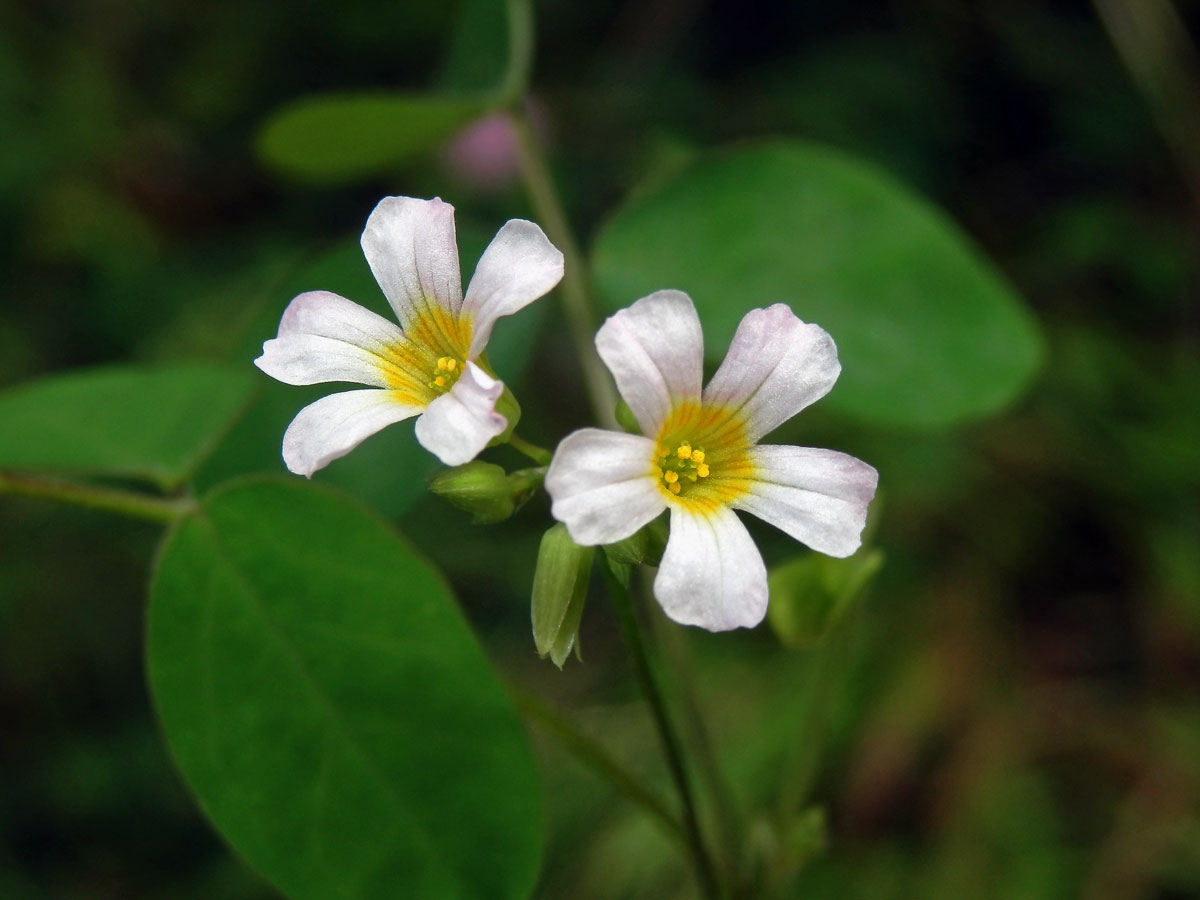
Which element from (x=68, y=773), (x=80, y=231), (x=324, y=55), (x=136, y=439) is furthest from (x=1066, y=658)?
(x=80, y=231)

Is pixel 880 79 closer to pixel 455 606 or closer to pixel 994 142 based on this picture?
pixel 994 142

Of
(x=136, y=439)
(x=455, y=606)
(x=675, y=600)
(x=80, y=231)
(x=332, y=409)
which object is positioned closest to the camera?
(x=675, y=600)

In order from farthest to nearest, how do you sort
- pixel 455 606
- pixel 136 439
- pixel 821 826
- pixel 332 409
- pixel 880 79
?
1. pixel 880 79
2. pixel 136 439
3. pixel 821 826
4. pixel 455 606
5. pixel 332 409

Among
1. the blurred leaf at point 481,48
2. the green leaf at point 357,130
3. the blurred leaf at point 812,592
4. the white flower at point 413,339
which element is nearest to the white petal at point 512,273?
the white flower at point 413,339

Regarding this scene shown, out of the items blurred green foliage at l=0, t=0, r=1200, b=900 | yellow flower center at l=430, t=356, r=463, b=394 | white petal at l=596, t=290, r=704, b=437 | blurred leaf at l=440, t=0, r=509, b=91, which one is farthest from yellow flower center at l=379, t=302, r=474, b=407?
blurred leaf at l=440, t=0, r=509, b=91

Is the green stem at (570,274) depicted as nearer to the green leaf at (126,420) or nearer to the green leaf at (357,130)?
the green leaf at (357,130)

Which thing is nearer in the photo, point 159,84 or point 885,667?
point 885,667
